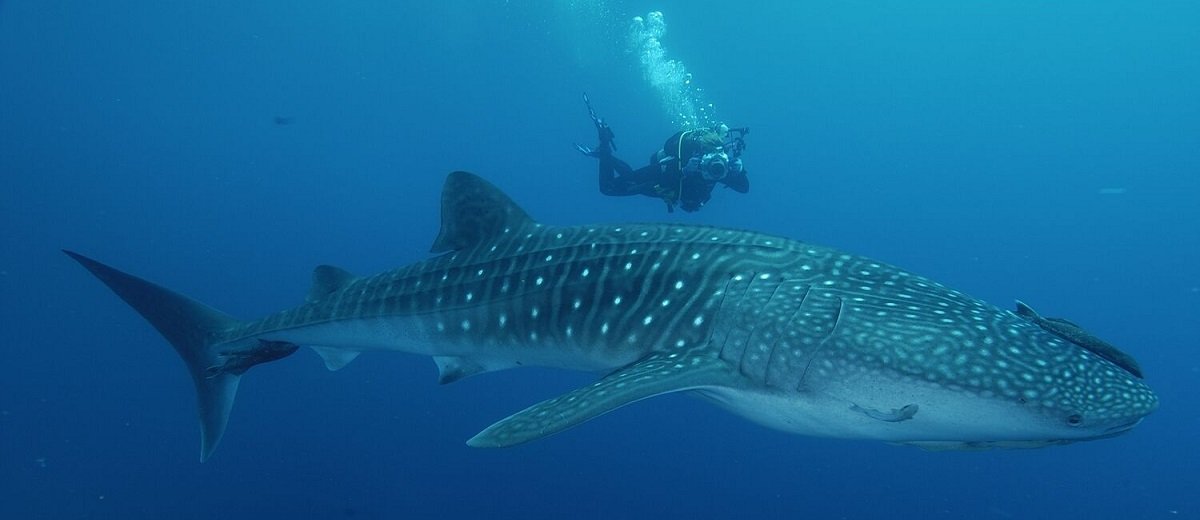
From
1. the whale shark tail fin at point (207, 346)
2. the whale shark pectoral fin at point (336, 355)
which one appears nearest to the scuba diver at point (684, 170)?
the whale shark pectoral fin at point (336, 355)

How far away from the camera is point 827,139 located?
12100 cm

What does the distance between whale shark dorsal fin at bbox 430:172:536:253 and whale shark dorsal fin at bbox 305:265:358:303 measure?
3.62 ft

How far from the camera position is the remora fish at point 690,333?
126 inches

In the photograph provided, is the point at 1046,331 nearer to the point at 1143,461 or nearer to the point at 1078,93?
the point at 1143,461

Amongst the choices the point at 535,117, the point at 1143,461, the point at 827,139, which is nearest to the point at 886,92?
the point at 827,139

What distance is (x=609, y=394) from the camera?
344cm

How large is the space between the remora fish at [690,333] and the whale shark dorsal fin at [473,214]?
0.01m

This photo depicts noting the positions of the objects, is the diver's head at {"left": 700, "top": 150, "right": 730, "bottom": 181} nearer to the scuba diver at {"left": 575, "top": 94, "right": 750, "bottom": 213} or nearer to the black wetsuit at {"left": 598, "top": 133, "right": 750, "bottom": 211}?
the scuba diver at {"left": 575, "top": 94, "right": 750, "bottom": 213}

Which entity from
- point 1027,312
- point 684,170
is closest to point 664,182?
point 684,170

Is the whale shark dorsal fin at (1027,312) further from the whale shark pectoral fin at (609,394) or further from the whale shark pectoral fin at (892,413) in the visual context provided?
the whale shark pectoral fin at (609,394)

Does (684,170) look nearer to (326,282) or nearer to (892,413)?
(326,282)

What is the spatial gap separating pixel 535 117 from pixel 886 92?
220 feet

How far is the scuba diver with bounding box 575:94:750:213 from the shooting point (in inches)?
473

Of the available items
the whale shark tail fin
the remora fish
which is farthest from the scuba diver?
the whale shark tail fin
